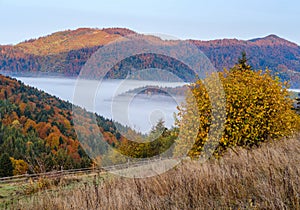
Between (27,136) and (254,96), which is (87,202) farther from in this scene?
(27,136)

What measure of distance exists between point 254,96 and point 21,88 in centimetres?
9982

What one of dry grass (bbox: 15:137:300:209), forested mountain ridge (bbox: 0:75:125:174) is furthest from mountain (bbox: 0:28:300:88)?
dry grass (bbox: 15:137:300:209)

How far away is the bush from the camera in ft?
28.9

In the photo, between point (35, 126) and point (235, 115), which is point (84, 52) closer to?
point (35, 126)

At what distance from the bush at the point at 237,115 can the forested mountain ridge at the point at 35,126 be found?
30.5 m

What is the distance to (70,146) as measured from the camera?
65438 millimetres

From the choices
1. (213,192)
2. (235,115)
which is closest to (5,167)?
(235,115)

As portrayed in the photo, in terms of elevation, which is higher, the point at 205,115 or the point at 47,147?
the point at 205,115

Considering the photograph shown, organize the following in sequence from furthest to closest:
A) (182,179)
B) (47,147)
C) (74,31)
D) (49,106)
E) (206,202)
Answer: (74,31) → (49,106) → (47,147) → (182,179) → (206,202)

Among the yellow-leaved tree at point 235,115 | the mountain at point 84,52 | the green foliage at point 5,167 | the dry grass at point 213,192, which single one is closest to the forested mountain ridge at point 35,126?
the green foliage at point 5,167

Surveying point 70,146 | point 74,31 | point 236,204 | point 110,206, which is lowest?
point 70,146

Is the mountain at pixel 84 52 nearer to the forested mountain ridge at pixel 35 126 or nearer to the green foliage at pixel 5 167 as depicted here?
the forested mountain ridge at pixel 35 126

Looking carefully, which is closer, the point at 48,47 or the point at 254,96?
the point at 254,96

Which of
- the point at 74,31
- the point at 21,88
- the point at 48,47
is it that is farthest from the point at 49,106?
the point at 74,31
